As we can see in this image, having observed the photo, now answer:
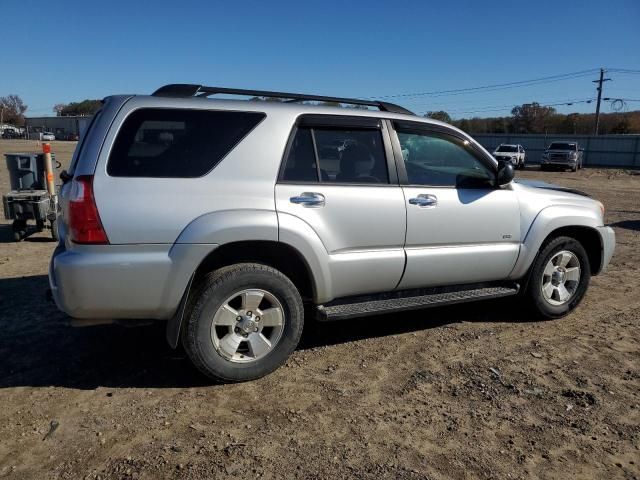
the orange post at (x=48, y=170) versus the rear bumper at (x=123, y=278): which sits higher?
the orange post at (x=48, y=170)

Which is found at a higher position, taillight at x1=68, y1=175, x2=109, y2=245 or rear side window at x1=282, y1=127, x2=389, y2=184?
rear side window at x1=282, y1=127, x2=389, y2=184

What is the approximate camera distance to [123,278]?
3256mm

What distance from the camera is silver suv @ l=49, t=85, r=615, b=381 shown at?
10.7 ft

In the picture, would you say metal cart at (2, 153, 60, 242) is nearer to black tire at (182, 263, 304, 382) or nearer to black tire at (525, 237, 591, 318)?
black tire at (182, 263, 304, 382)

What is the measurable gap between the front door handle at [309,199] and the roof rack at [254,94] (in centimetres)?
91

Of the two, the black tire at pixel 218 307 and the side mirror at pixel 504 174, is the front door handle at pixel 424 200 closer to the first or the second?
the side mirror at pixel 504 174

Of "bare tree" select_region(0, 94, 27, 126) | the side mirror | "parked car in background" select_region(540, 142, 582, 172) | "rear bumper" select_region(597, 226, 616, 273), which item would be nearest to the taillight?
the side mirror

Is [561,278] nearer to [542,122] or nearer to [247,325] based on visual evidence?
[247,325]

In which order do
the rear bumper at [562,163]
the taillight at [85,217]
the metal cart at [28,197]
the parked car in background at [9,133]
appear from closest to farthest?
1. the taillight at [85,217]
2. the metal cart at [28,197]
3. the rear bumper at [562,163]
4. the parked car in background at [9,133]

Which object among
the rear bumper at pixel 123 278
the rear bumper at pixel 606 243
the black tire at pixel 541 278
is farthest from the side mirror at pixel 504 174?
the rear bumper at pixel 123 278

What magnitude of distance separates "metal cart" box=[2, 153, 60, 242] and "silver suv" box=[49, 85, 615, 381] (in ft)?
17.1

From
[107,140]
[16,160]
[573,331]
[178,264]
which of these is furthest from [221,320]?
[16,160]

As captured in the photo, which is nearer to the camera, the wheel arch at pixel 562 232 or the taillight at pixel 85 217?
the taillight at pixel 85 217

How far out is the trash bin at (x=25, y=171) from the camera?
864 cm
